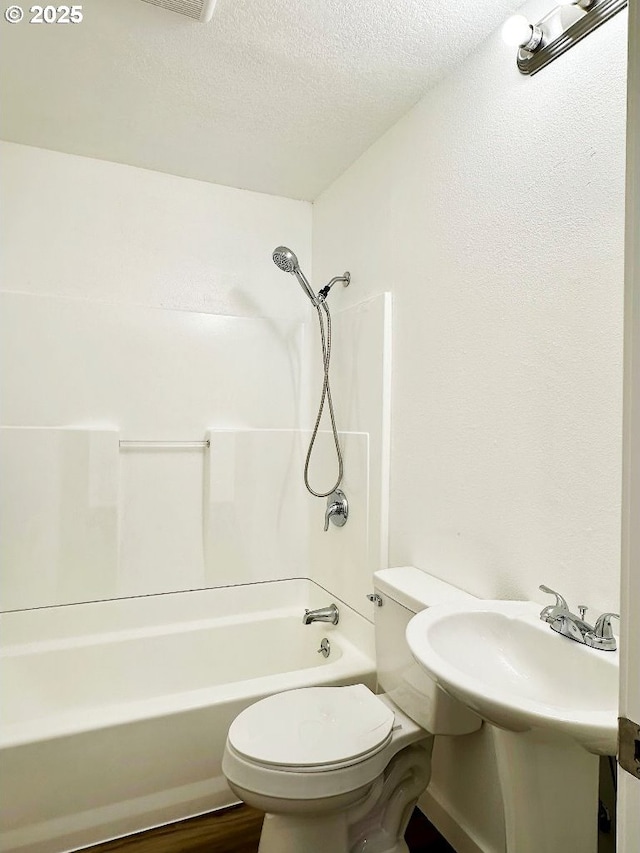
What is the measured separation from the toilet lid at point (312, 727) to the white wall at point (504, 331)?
1.18 ft

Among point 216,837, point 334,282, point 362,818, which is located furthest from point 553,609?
point 334,282

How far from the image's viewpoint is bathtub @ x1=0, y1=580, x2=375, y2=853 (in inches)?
62.4

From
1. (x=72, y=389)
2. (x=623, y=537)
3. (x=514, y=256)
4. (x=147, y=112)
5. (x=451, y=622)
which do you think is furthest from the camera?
(x=72, y=389)

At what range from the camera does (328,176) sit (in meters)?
2.44

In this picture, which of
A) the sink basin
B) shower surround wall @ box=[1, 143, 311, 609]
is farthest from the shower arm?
the sink basin

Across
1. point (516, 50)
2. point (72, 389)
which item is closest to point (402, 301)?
point (516, 50)

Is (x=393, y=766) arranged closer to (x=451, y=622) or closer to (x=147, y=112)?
(x=451, y=622)

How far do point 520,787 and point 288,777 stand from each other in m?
0.54

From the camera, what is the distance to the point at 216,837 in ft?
5.54

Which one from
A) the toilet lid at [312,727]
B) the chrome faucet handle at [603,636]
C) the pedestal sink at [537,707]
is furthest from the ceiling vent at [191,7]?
the toilet lid at [312,727]

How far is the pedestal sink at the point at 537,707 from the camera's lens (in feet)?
2.95

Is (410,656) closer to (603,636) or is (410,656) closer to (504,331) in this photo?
(603,636)

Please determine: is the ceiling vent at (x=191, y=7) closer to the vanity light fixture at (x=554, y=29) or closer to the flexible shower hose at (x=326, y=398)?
the vanity light fixture at (x=554, y=29)

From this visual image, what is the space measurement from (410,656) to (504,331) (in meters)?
0.99
